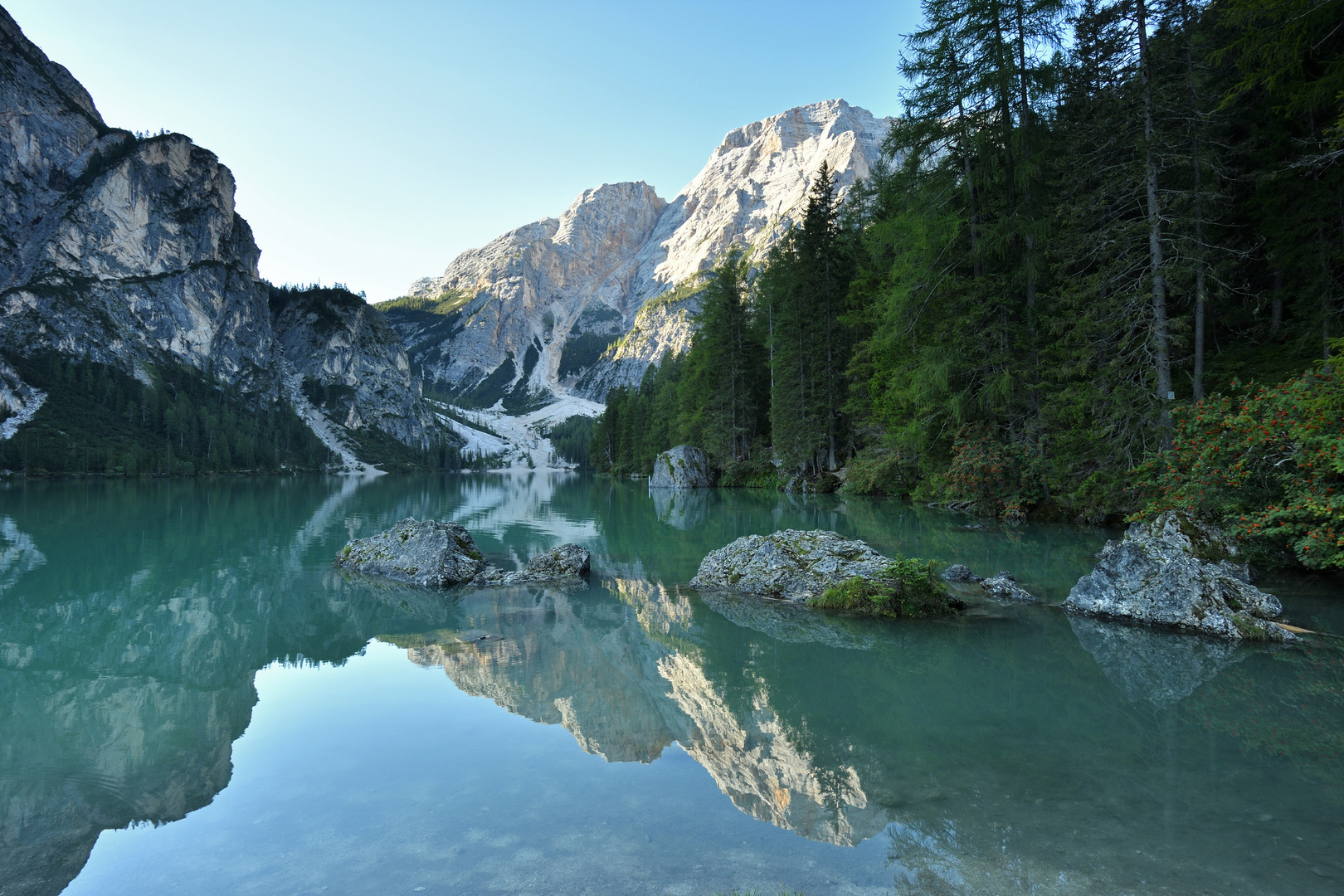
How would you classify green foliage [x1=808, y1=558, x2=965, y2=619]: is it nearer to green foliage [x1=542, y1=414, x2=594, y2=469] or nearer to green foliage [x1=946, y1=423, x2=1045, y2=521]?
green foliage [x1=946, y1=423, x2=1045, y2=521]

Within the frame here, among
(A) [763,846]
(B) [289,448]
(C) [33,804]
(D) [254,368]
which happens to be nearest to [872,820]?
(A) [763,846]

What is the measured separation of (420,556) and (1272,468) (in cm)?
1482

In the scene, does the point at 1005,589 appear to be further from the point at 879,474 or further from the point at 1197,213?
the point at 879,474

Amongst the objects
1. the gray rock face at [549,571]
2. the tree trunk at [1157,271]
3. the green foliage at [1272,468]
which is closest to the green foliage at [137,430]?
the gray rock face at [549,571]

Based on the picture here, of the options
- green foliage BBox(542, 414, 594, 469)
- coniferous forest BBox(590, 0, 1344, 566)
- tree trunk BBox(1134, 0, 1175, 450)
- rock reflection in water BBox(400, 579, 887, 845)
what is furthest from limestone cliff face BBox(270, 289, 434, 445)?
tree trunk BBox(1134, 0, 1175, 450)

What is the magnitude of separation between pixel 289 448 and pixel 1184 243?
14441 centimetres

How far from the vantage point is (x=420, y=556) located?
12.7 meters

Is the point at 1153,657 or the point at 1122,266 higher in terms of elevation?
the point at 1122,266

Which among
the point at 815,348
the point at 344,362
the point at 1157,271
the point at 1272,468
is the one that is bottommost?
the point at 1272,468

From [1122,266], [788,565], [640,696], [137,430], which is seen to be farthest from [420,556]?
[137,430]

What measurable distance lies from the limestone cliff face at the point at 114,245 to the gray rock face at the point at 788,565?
125 m

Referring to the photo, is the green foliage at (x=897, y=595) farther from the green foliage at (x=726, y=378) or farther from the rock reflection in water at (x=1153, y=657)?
the green foliage at (x=726, y=378)

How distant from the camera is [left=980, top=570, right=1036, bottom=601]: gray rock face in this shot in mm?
9789

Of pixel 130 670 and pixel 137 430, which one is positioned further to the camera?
pixel 137 430
